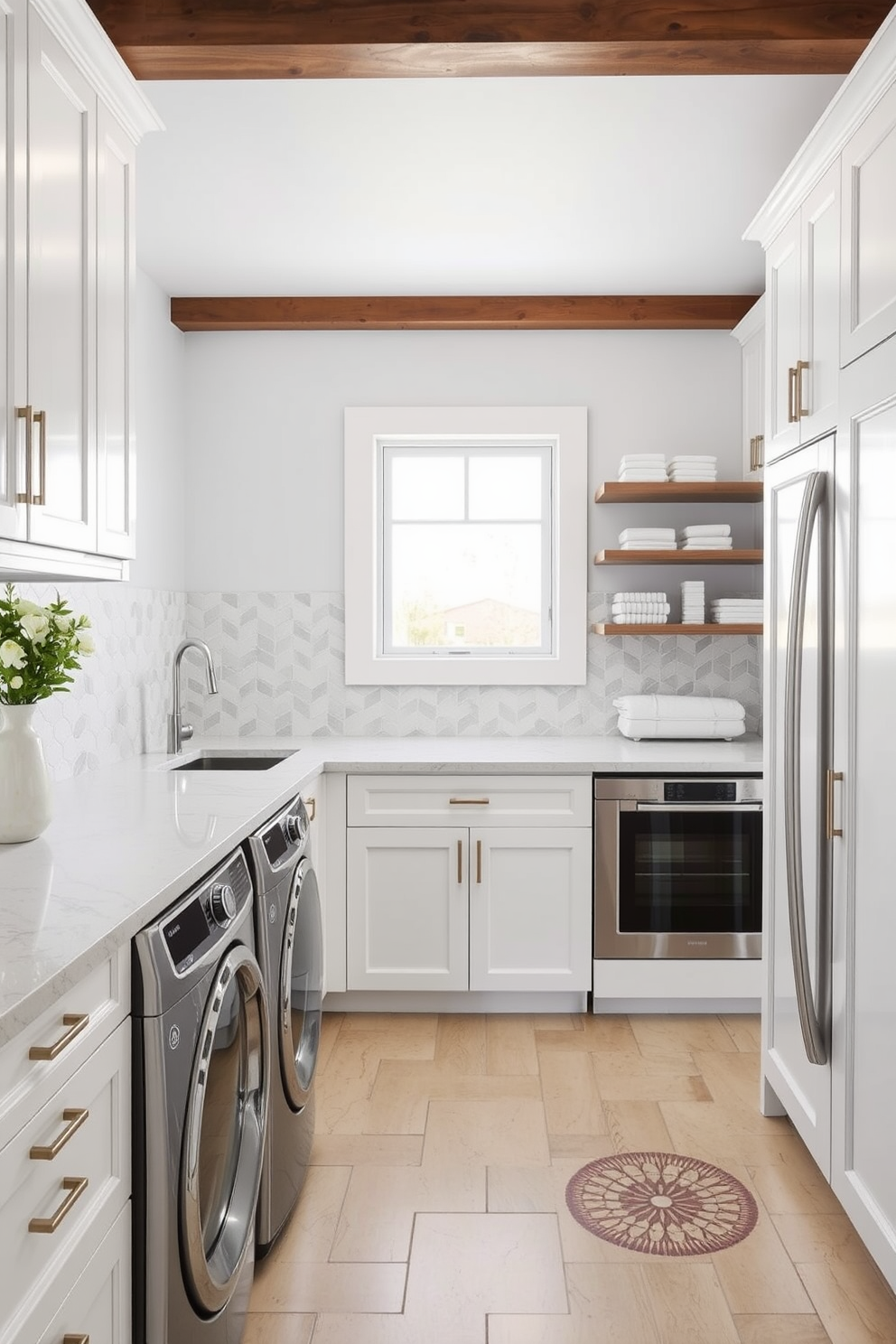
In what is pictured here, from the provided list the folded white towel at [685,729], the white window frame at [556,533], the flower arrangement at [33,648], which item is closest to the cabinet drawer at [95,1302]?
the flower arrangement at [33,648]

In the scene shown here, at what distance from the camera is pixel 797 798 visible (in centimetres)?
228

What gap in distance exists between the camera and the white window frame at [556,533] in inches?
156

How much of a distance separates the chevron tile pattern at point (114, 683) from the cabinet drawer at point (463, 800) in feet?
2.53

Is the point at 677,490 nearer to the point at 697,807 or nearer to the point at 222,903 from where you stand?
the point at 697,807

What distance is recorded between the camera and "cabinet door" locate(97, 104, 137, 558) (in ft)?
6.91

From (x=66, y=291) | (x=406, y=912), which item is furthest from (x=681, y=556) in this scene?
(x=66, y=291)

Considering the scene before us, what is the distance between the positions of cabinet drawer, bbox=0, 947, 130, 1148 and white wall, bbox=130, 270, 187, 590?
7.35 ft

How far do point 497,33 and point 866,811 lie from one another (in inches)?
68.6

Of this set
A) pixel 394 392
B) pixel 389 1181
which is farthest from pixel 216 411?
pixel 389 1181

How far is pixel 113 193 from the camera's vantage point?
2191 mm

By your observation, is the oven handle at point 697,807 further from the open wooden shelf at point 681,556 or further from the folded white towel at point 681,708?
the open wooden shelf at point 681,556

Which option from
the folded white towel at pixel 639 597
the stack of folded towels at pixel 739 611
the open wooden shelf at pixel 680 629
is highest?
the folded white towel at pixel 639 597

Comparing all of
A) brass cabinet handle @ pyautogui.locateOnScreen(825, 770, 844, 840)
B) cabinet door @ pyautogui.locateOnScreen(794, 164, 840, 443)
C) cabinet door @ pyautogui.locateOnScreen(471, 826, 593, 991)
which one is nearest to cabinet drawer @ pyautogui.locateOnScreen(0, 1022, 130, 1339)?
brass cabinet handle @ pyautogui.locateOnScreen(825, 770, 844, 840)

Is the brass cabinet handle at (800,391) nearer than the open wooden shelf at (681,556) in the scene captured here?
Yes
